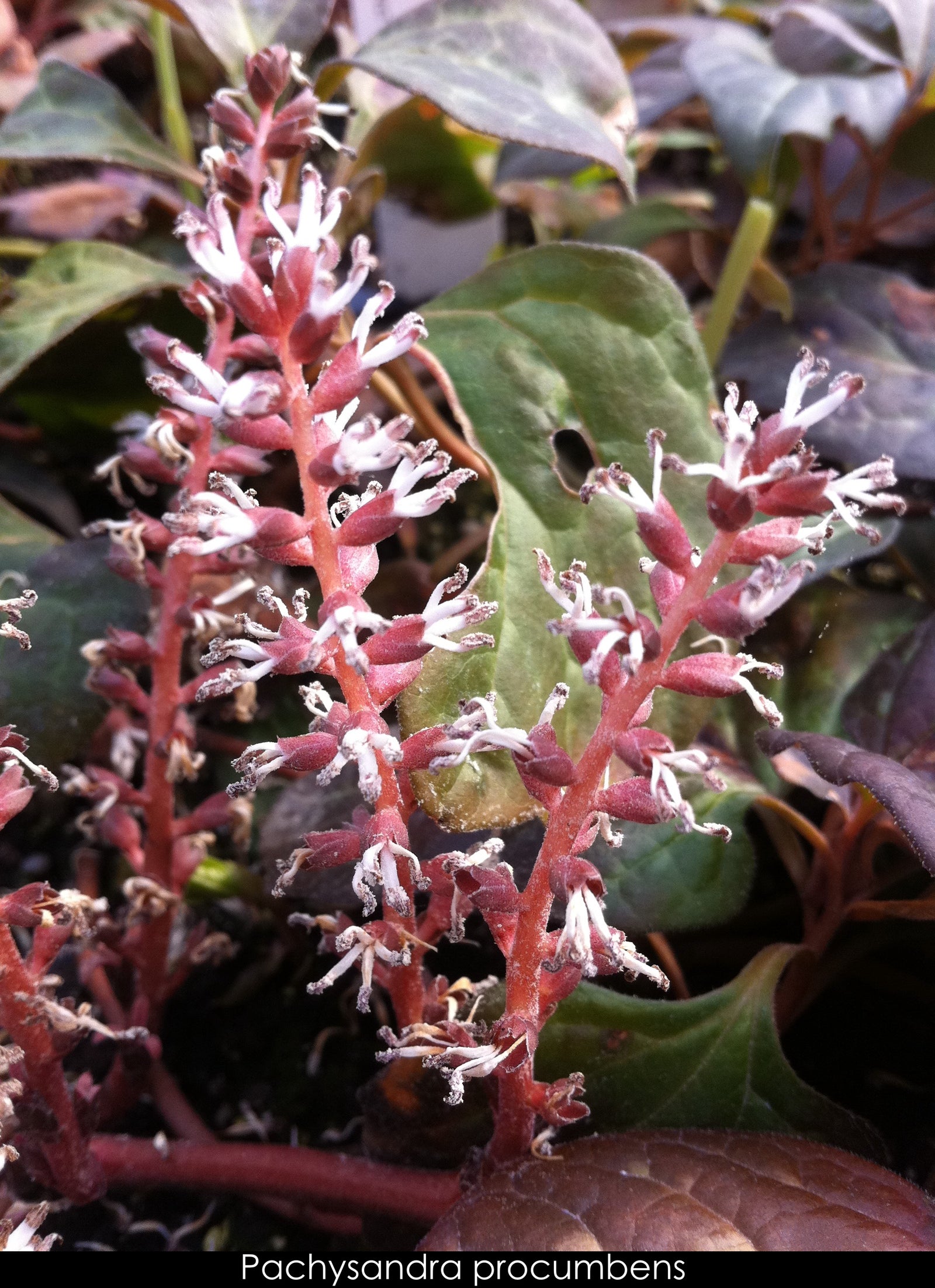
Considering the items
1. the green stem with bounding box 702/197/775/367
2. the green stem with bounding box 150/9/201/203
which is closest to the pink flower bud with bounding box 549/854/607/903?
the green stem with bounding box 702/197/775/367

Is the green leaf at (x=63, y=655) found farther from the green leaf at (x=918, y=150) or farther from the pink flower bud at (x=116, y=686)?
the green leaf at (x=918, y=150)

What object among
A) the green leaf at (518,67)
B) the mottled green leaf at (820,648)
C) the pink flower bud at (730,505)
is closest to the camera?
the pink flower bud at (730,505)

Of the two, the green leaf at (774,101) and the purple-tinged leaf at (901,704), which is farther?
the green leaf at (774,101)

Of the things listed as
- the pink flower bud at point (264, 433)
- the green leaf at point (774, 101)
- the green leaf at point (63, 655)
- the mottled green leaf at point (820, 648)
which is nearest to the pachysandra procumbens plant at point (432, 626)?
the pink flower bud at point (264, 433)

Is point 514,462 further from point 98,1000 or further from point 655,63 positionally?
point 655,63

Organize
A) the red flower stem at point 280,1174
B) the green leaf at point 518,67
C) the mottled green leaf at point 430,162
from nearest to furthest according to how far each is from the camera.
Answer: the red flower stem at point 280,1174, the green leaf at point 518,67, the mottled green leaf at point 430,162

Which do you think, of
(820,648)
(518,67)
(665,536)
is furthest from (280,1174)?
(518,67)

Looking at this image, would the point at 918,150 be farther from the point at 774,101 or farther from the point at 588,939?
the point at 588,939

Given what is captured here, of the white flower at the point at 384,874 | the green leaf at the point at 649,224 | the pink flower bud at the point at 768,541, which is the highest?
the pink flower bud at the point at 768,541
